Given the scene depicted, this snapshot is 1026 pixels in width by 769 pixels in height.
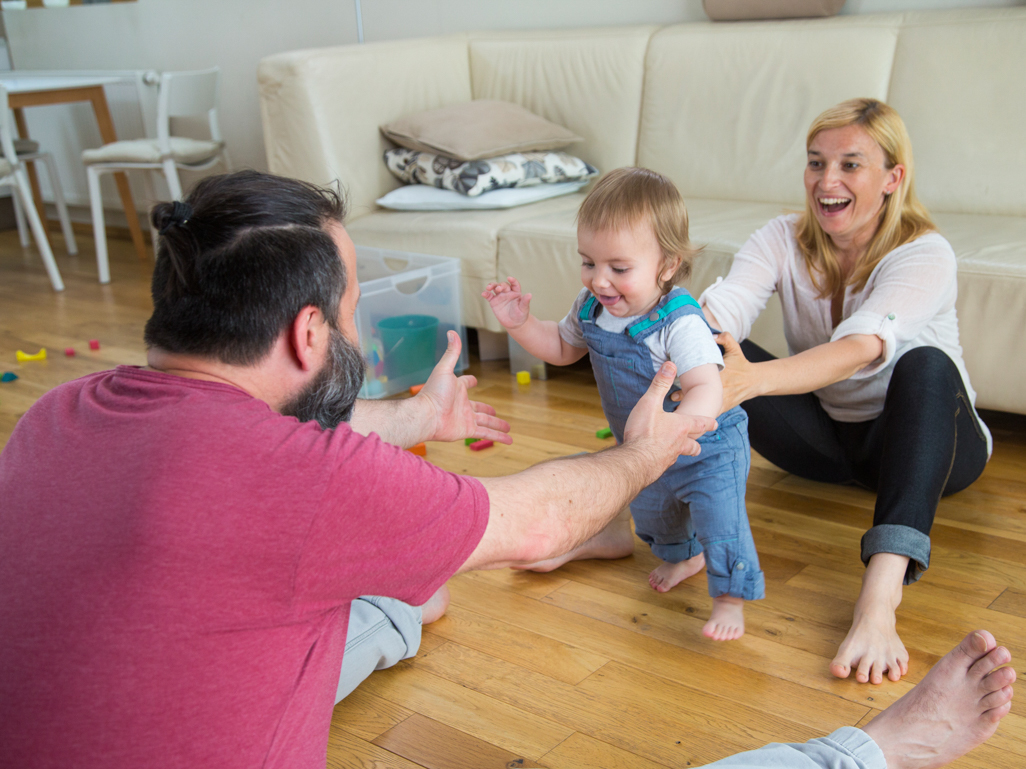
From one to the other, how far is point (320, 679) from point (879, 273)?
1.21 meters

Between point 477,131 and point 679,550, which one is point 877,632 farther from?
point 477,131

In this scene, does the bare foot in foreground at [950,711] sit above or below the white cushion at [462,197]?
below

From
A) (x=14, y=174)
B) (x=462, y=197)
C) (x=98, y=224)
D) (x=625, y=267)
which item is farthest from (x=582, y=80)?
(x=14, y=174)

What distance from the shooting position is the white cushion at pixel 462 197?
2814 millimetres

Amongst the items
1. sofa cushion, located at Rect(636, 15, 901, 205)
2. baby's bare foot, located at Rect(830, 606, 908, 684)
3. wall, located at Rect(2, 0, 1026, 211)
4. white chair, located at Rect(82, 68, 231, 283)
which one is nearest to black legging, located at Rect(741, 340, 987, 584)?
baby's bare foot, located at Rect(830, 606, 908, 684)

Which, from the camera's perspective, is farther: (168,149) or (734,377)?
(168,149)

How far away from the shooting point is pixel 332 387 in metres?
0.97

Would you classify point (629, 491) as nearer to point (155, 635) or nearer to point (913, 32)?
point (155, 635)

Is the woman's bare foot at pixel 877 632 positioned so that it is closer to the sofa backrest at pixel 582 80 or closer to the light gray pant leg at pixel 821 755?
the light gray pant leg at pixel 821 755

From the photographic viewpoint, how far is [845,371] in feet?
5.07

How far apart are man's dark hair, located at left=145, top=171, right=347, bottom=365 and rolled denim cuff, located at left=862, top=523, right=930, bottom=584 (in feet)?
3.12

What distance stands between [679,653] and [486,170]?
1761 millimetres

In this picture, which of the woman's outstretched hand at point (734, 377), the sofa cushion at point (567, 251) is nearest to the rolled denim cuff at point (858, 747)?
the woman's outstretched hand at point (734, 377)

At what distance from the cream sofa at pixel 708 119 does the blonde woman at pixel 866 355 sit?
38cm
